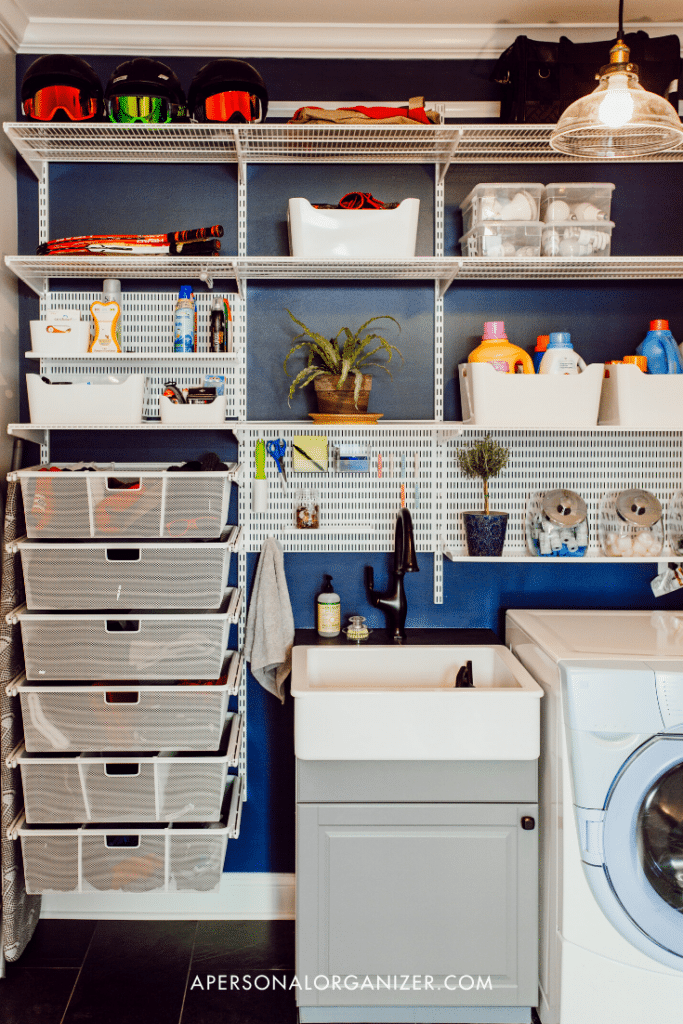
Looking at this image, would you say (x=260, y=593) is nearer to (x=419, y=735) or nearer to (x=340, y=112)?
(x=419, y=735)

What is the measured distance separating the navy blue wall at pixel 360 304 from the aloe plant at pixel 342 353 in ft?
0.17

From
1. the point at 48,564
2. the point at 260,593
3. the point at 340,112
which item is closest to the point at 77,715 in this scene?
the point at 48,564

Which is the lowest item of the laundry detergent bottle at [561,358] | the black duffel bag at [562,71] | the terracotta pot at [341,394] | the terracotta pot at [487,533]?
the terracotta pot at [487,533]

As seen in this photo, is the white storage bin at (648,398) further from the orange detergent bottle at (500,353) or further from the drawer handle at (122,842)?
the drawer handle at (122,842)

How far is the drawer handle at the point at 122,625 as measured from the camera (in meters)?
1.88

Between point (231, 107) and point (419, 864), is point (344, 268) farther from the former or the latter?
point (419, 864)

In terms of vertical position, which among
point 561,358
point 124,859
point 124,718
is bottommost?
point 124,859

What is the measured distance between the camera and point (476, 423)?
6.64 ft

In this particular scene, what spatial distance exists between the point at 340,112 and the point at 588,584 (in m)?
1.62

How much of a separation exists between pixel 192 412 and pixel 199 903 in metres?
1.58

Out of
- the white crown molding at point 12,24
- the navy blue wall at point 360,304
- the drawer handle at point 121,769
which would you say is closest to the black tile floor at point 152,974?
the navy blue wall at point 360,304

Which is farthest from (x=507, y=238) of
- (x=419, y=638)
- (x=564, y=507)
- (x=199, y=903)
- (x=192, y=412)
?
(x=199, y=903)

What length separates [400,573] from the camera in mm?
2156

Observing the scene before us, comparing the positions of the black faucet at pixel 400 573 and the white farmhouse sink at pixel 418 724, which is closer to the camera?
the white farmhouse sink at pixel 418 724
